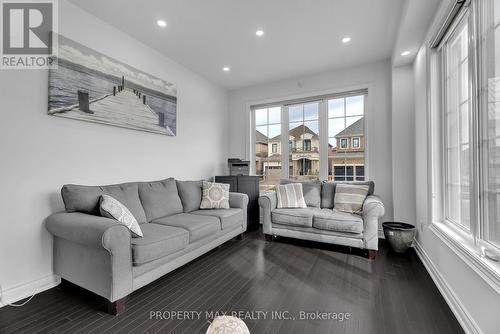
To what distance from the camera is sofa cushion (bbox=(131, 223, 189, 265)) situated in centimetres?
178

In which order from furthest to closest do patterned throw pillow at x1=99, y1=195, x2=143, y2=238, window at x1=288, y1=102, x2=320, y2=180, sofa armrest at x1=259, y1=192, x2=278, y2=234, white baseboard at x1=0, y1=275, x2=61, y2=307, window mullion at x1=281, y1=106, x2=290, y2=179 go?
1. window mullion at x1=281, y1=106, x2=290, y2=179
2. window at x1=288, y1=102, x2=320, y2=180
3. sofa armrest at x1=259, y1=192, x2=278, y2=234
4. patterned throw pillow at x1=99, y1=195, x2=143, y2=238
5. white baseboard at x1=0, y1=275, x2=61, y2=307

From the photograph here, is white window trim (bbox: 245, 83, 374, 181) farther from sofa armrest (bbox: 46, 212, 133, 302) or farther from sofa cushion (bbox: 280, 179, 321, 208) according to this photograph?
sofa armrest (bbox: 46, 212, 133, 302)

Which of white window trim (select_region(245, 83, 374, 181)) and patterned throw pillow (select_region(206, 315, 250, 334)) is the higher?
white window trim (select_region(245, 83, 374, 181))

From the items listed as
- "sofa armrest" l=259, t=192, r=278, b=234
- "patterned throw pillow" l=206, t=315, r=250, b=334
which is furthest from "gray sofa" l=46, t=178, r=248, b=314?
"patterned throw pillow" l=206, t=315, r=250, b=334

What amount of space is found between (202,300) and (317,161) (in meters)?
3.00

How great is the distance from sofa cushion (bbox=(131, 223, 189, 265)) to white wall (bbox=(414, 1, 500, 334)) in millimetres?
2232

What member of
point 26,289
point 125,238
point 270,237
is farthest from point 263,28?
point 26,289

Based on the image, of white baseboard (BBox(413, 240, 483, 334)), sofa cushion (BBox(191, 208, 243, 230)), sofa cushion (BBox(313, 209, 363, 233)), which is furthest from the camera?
sofa cushion (BBox(191, 208, 243, 230))

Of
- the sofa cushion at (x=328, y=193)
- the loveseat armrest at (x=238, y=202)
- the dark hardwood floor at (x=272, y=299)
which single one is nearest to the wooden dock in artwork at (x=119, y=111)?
the loveseat armrest at (x=238, y=202)

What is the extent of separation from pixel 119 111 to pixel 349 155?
3.51 meters

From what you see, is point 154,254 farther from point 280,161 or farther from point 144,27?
point 280,161

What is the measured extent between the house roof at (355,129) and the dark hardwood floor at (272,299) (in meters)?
1.99

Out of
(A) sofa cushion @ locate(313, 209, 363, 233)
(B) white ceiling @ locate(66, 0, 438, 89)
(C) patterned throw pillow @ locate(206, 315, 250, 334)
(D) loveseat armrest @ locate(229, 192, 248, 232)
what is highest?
(B) white ceiling @ locate(66, 0, 438, 89)

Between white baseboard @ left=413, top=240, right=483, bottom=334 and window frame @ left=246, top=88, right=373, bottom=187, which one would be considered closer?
white baseboard @ left=413, top=240, right=483, bottom=334
